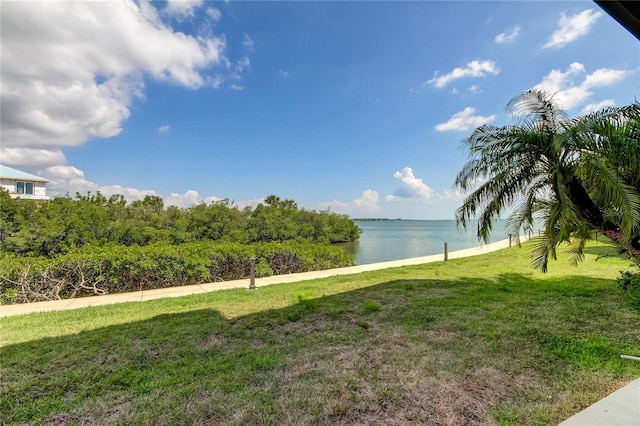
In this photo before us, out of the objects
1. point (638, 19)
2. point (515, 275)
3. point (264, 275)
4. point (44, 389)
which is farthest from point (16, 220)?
point (515, 275)

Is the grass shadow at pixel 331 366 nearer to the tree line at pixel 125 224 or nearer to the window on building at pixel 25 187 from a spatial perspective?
the tree line at pixel 125 224

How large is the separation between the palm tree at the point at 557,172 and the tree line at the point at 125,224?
11.0 m

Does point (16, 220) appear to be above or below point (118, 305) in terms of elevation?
above

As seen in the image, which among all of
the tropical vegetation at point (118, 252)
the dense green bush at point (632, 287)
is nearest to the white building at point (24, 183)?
the tropical vegetation at point (118, 252)

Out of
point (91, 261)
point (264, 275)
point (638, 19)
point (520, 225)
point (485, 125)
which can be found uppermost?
point (485, 125)

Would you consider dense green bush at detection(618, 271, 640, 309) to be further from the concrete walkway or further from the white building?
the white building

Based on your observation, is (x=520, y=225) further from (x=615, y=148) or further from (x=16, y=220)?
(x=16, y=220)

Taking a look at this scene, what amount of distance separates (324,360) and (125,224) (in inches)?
457

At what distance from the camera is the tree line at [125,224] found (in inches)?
359

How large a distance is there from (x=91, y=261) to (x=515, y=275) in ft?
35.1

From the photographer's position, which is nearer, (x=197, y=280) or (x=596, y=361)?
(x=596, y=361)

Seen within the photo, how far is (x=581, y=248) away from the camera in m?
6.12

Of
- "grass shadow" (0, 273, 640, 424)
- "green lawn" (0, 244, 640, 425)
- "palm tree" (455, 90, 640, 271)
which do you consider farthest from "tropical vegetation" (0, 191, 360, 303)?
"palm tree" (455, 90, 640, 271)

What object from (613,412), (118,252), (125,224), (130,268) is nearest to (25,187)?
(125,224)
